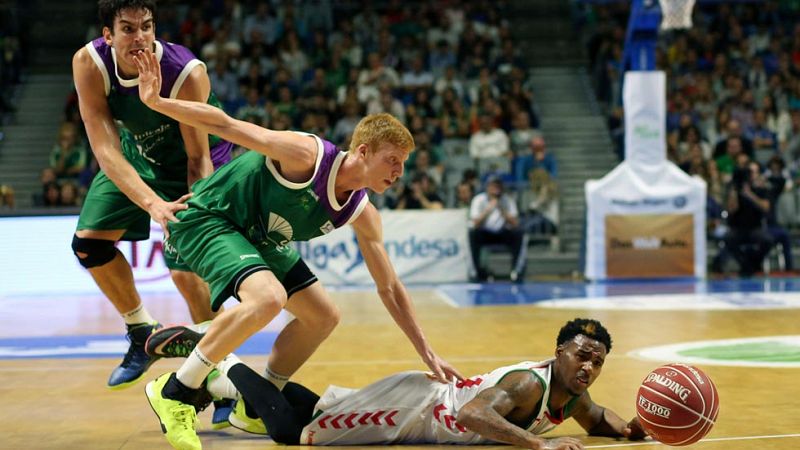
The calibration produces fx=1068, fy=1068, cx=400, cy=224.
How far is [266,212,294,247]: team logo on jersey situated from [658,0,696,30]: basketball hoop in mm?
9759

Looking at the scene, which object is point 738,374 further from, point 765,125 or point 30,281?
point 765,125

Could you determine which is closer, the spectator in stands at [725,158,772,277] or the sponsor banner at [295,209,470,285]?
the sponsor banner at [295,209,470,285]

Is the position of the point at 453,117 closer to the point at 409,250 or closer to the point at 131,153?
the point at 409,250

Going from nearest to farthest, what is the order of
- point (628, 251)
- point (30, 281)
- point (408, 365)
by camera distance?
point (408, 365), point (30, 281), point (628, 251)

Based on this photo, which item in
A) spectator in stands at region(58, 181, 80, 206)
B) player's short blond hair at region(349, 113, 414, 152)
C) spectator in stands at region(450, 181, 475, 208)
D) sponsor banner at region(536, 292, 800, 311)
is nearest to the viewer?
player's short blond hair at region(349, 113, 414, 152)

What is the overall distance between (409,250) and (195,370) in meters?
9.21

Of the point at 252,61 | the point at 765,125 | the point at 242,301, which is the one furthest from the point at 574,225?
the point at 242,301

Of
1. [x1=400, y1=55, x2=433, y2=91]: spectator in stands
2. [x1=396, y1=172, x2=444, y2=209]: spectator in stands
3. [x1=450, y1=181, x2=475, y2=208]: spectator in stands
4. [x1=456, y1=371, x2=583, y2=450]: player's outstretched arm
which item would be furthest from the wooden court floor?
[x1=400, y1=55, x2=433, y2=91]: spectator in stands

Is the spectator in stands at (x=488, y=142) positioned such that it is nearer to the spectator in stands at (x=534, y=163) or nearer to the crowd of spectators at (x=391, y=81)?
the crowd of spectators at (x=391, y=81)

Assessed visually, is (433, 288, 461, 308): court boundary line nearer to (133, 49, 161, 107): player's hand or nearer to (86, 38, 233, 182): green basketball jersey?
(86, 38, 233, 182): green basketball jersey

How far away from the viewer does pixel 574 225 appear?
634 inches

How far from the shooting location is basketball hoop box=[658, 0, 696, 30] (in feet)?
44.3

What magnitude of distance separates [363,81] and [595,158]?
402 cm

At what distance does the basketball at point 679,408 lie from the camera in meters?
4.40
